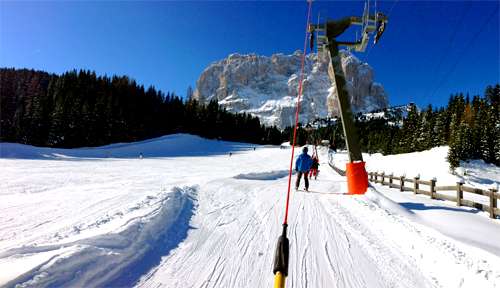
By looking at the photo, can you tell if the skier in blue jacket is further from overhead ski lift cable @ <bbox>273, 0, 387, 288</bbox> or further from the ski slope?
the ski slope

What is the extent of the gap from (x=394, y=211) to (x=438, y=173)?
143ft

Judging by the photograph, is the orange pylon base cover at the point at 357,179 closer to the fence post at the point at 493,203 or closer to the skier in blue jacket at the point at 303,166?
the skier in blue jacket at the point at 303,166

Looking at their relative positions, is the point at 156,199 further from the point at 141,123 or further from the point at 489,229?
the point at 141,123

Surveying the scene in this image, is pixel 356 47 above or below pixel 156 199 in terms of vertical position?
above

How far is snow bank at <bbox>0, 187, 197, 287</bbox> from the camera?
2801 millimetres

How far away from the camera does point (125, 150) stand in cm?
4509

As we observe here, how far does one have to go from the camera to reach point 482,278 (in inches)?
136

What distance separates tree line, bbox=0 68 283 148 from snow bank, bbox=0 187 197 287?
58.4 meters

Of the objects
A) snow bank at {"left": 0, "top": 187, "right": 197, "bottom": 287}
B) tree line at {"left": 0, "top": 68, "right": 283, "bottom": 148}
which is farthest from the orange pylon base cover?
tree line at {"left": 0, "top": 68, "right": 283, "bottom": 148}

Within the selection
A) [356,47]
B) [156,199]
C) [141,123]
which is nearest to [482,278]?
[156,199]

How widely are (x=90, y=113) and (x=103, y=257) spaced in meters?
60.4

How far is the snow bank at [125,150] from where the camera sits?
31.5m

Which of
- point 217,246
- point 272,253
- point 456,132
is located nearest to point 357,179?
point 272,253

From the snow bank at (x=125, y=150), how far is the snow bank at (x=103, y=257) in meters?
32.3
